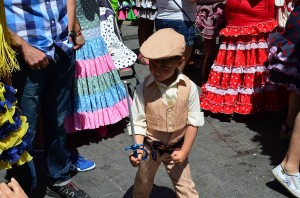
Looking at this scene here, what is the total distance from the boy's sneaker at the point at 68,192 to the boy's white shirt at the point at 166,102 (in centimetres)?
89

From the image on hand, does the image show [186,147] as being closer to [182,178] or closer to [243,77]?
[182,178]

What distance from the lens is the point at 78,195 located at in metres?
3.10

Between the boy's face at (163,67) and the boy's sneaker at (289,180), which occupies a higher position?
the boy's face at (163,67)

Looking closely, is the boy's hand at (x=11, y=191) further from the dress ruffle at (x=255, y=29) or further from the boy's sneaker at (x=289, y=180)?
the dress ruffle at (x=255, y=29)

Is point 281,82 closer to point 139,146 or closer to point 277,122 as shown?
point 277,122

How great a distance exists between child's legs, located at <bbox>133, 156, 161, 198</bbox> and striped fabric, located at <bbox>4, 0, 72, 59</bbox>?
0.85 meters

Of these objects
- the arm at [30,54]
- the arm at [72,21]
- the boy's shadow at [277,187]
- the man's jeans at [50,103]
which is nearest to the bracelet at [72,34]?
the arm at [72,21]

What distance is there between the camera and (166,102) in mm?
2418

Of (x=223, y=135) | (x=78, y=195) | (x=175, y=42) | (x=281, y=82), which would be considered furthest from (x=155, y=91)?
(x=223, y=135)

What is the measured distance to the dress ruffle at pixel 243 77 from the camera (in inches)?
164

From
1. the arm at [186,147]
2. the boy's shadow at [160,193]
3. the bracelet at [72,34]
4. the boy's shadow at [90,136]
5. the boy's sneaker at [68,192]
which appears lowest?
the boy's shadow at [90,136]

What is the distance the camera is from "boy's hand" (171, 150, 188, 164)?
7.87 feet

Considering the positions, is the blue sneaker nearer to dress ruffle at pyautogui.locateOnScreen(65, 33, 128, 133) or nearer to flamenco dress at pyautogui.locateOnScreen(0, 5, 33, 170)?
dress ruffle at pyautogui.locateOnScreen(65, 33, 128, 133)

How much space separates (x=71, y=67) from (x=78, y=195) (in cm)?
88
